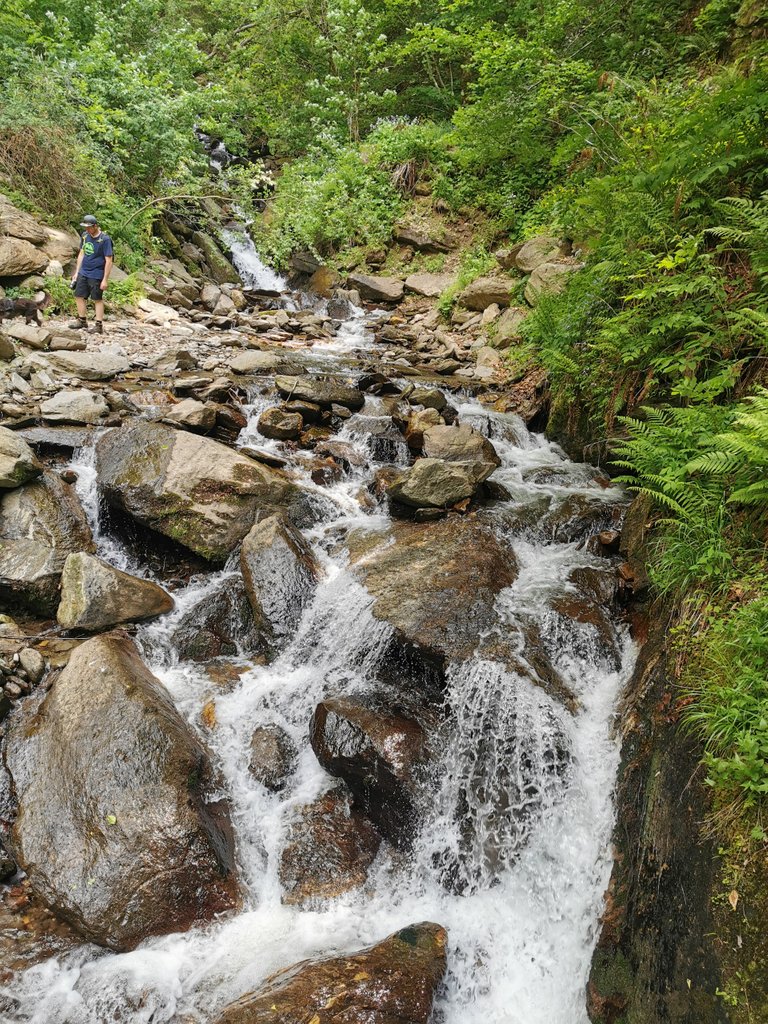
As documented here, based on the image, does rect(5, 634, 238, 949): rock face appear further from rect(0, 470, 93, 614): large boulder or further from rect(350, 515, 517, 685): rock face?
rect(350, 515, 517, 685): rock face

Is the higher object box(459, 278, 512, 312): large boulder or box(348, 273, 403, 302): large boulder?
box(459, 278, 512, 312): large boulder

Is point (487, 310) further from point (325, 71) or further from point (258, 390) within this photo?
point (325, 71)

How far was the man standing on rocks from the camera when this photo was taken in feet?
35.6

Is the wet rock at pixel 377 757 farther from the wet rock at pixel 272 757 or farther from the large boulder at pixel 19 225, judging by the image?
the large boulder at pixel 19 225

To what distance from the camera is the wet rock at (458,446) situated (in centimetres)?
774

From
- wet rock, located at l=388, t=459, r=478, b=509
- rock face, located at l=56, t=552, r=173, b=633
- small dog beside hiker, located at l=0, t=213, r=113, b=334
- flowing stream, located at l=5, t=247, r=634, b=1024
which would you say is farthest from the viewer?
small dog beside hiker, located at l=0, t=213, r=113, b=334

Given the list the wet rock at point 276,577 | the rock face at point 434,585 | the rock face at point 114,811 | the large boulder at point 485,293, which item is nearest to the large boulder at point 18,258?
the wet rock at point 276,577

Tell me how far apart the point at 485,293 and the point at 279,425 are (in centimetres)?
774

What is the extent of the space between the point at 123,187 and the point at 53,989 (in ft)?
59.0

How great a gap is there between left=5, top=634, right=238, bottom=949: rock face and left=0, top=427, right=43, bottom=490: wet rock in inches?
104

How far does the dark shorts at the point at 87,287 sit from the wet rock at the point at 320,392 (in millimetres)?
4961

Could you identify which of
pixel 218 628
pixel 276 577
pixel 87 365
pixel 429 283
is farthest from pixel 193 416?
pixel 429 283

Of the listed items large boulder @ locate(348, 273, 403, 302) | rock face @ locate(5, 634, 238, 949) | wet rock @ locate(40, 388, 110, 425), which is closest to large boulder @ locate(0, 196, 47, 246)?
wet rock @ locate(40, 388, 110, 425)

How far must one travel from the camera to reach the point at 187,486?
6.48 m
